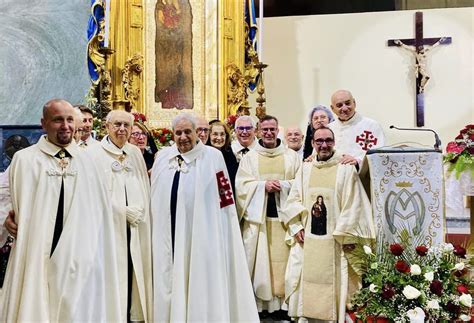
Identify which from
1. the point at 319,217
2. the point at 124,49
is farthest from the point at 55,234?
the point at 124,49

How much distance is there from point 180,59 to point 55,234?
459 centimetres

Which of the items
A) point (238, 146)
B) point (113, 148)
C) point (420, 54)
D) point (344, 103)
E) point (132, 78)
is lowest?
point (113, 148)

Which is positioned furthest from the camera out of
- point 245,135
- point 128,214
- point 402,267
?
point 245,135

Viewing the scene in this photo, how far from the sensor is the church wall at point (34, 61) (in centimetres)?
850

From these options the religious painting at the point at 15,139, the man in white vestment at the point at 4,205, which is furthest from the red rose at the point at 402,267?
the religious painting at the point at 15,139

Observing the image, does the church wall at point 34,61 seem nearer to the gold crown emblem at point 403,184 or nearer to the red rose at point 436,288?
the gold crown emblem at point 403,184

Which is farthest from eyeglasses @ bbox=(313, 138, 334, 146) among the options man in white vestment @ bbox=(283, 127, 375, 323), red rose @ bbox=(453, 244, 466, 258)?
red rose @ bbox=(453, 244, 466, 258)

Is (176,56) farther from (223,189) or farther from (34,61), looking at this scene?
(223,189)

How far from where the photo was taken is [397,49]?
9.37m

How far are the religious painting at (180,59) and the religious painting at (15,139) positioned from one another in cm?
311

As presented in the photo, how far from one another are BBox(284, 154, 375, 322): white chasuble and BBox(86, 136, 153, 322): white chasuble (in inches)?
50.4

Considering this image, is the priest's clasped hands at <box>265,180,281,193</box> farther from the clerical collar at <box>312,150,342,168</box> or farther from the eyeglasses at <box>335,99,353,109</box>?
the eyeglasses at <box>335,99,353,109</box>

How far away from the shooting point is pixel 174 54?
793 cm

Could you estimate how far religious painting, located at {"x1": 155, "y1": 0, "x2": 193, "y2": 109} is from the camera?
786 cm
